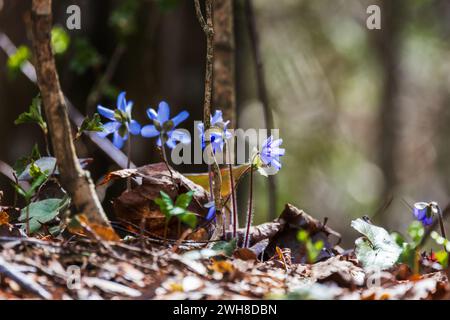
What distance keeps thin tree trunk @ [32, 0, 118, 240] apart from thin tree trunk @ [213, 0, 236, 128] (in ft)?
3.13

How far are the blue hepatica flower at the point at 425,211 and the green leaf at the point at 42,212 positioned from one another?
89 cm

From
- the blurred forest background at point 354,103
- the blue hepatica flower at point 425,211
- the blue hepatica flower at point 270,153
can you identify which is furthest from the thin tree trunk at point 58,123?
the blurred forest background at point 354,103

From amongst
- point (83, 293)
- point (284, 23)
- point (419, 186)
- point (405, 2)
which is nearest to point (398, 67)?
A: point (405, 2)

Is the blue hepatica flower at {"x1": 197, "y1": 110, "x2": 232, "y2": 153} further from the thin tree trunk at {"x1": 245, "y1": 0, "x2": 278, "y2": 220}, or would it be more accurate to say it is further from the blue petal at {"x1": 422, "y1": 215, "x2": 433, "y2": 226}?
the thin tree trunk at {"x1": 245, "y1": 0, "x2": 278, "y2": 220}

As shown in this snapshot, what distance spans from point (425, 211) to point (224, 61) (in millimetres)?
1006

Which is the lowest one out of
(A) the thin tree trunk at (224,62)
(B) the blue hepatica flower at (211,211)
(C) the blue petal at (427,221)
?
(C) the blue petal at (427,221)

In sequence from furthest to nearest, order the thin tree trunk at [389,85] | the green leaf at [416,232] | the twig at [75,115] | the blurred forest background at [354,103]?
the blurred forest background at [354,103], the thin tree trunk at [389,85], the twig at [75,115], the green leaf at [416,232]

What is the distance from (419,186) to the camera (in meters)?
11.6

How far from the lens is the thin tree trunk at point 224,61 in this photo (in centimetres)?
245

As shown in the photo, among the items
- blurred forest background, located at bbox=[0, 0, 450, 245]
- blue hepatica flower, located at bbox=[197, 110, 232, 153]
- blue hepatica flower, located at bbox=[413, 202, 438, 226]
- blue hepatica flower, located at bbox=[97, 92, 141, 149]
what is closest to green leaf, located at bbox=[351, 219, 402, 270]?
blue hepatica flower, located at bbox=[413, 202, 438, 226]

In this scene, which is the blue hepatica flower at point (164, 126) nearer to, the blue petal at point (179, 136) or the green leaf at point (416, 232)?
the blue petal at point (179, 136)

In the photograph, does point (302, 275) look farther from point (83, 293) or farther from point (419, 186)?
point (419, 186)

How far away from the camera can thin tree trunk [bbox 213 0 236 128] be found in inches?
96.6

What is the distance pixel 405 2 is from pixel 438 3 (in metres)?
0.73
